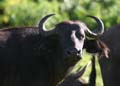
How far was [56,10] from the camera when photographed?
1029 inches

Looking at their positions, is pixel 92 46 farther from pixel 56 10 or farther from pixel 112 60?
pixel 56 10

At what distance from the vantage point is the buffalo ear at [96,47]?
37.6 feet

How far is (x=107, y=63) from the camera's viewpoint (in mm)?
12141

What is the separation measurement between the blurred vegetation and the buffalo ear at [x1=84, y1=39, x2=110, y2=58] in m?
12.3

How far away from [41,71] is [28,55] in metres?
0.38

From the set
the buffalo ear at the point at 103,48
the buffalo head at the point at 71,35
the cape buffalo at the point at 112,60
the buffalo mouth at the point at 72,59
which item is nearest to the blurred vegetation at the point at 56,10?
the cape buffalo at the point at 112,60

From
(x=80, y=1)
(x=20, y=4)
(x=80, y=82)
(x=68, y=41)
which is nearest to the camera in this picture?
(x=68, y=41)

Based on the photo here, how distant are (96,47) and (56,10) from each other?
14.7m

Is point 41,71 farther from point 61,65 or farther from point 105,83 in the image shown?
point 105,83

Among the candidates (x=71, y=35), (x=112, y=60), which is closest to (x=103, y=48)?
(x=112, y=60)

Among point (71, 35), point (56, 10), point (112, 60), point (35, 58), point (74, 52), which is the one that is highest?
point (71, 35)

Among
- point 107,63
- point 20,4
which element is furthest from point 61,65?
point 20,4

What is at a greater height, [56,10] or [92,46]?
[92,46]

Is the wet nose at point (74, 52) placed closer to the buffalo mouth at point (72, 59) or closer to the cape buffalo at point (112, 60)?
the buffalo mouth at point (72, 59)
